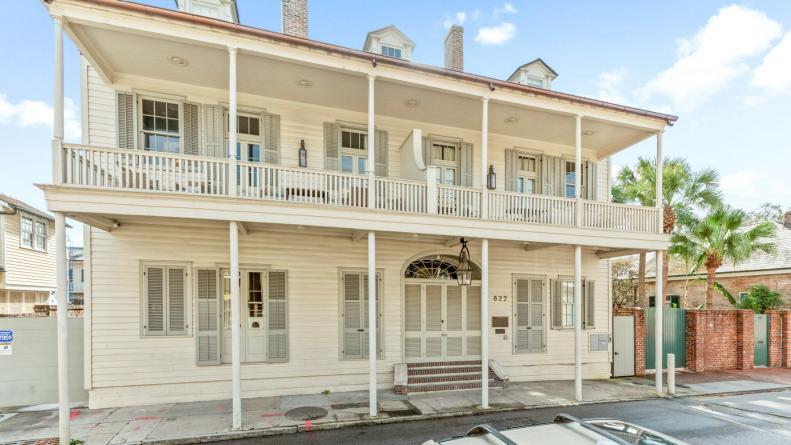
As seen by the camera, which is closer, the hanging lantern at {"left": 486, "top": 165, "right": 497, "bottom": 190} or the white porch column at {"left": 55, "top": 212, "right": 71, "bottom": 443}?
the white porch column at {"left": 55, "top": 212, "right": 71, "bottom": 443}

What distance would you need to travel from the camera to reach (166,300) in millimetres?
8141

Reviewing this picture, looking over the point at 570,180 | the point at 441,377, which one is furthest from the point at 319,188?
the point at 570,180

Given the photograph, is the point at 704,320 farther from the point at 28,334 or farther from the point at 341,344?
the point at 28,334

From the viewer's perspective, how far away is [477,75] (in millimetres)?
8078

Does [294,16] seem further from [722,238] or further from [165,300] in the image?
[722,238]

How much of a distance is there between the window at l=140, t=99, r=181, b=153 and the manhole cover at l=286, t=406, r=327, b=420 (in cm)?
616

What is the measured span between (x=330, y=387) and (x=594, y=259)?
27.8 ft

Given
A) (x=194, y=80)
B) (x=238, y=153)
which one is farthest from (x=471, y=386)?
(x=194, y=80)

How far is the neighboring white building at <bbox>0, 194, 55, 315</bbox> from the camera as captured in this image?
46.4 ft

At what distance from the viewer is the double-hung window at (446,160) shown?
10.0 m

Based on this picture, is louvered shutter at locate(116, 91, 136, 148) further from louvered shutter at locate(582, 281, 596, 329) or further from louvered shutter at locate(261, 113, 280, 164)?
louvered shutter at locate(582, 281, 596, 329)

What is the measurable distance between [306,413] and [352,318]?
2.48m

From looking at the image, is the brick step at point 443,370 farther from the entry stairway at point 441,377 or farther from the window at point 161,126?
the window at point 161,126

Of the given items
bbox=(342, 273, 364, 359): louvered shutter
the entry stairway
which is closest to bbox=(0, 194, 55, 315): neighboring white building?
bbox=(342, 273, 364, 359): louvered shutter
